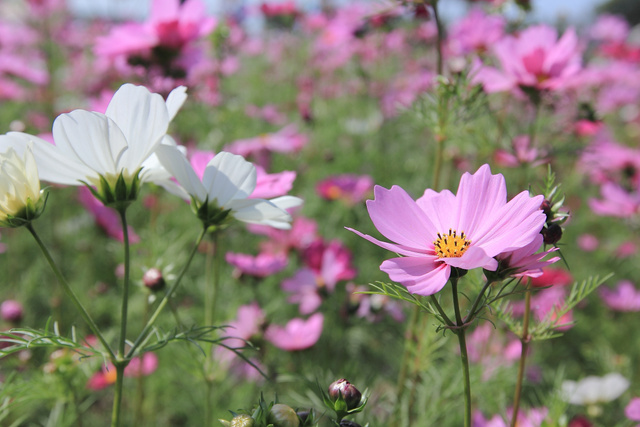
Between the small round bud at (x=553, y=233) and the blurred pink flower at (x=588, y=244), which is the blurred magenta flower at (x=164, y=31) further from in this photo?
the blurred pink flower at (x=588, y=244)

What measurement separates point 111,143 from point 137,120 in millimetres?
34

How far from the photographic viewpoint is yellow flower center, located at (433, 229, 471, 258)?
1.55 ft

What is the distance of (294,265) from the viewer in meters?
1.67

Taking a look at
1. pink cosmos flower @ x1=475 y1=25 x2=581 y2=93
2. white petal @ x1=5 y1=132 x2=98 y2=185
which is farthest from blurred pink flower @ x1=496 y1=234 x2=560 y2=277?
pink cosmos flower @ x1=475 y1=25 x2=581 y2=93

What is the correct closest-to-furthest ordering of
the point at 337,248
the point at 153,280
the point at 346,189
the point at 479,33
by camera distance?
the point at 153,280 < the point at 337,248 < the point at 479,33 < the point at 346,189

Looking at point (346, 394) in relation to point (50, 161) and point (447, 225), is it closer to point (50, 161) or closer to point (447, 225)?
point (447, 225)

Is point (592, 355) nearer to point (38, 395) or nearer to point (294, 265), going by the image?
point (294, 265)

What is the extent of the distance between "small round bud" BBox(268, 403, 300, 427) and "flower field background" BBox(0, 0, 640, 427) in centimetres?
4

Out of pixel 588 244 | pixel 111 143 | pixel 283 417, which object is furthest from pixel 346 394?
pixel 588 244

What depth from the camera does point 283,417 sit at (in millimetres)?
414

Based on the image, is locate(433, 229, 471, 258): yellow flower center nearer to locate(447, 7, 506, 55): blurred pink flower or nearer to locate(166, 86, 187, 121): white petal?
locate(166, 86, 187, 121): white petal

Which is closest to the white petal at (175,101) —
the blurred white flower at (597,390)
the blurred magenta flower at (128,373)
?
the blurred magenta flower at (128,373)

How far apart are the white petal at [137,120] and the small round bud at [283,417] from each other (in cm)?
26

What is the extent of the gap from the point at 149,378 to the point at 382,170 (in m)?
1.16
